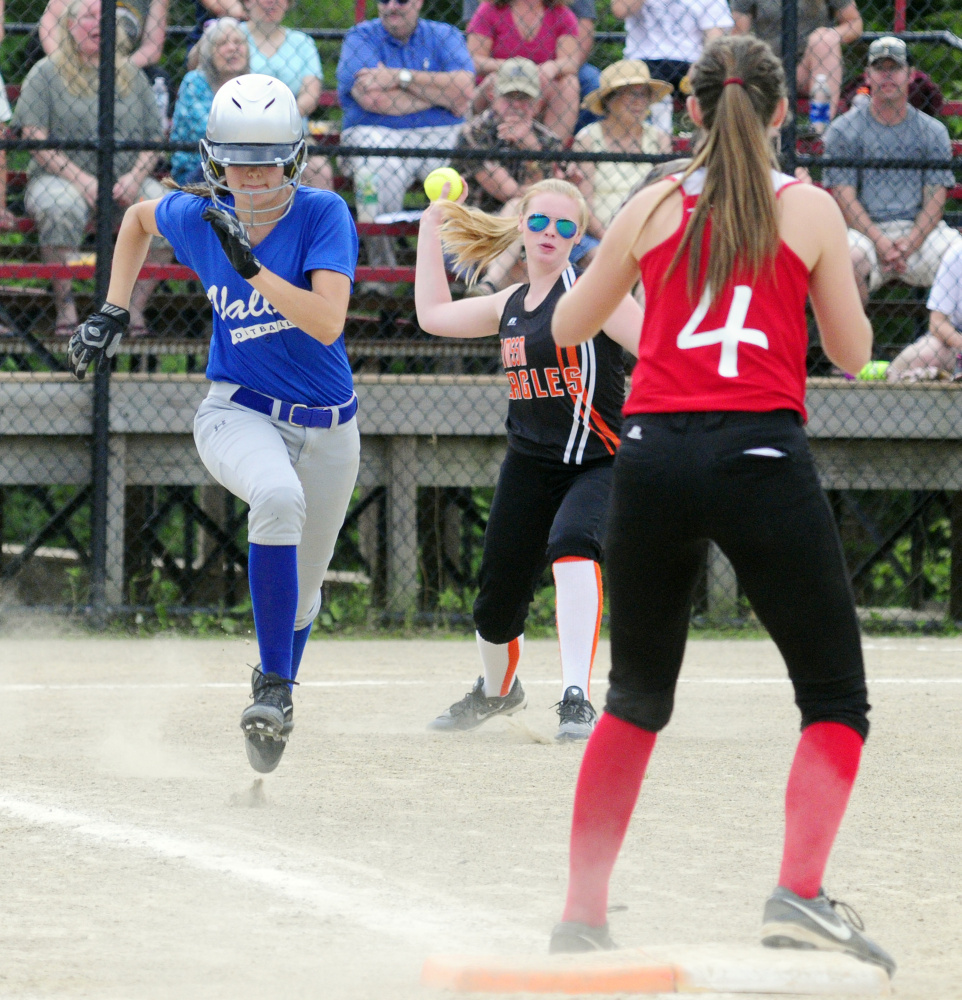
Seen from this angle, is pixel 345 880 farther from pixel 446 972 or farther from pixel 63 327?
pixel 63 327

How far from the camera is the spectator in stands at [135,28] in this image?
8.79m

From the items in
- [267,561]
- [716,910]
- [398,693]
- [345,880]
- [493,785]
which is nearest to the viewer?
[716,910]

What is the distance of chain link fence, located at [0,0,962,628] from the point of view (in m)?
8.66

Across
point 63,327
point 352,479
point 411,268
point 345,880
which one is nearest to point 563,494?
point 352,479

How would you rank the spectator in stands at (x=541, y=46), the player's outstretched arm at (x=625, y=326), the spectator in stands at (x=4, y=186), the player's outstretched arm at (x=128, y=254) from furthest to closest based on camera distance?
1. the spectator in stands at (x=541, y=46)
2. the spectator in stands at (x=4, y=186)
3. the player's outstretched arm at (x=625, y=326)
4. the player's outstretched arm at (x=128, y=254)

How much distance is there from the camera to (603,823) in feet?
9.84

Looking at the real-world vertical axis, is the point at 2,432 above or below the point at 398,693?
above

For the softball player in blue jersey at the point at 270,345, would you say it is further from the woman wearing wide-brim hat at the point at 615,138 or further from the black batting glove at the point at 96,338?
the woman wearing wide-brim hat at the point at 615,138

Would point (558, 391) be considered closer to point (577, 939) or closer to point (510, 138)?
point (577, 939)

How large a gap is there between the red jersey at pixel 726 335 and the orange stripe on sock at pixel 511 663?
9.51 feet

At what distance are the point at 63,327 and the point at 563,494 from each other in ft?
15.2

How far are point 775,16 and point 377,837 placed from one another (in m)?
6.89

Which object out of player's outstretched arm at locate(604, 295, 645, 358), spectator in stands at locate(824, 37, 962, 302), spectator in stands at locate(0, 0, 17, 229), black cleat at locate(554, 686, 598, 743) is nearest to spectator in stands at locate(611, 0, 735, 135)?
spectator in stands at locate(824, 37, 962, 302)

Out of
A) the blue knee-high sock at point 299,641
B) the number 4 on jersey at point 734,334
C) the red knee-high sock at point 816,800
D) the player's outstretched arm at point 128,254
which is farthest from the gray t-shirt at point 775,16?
the red knee-high sock at point 816,800
